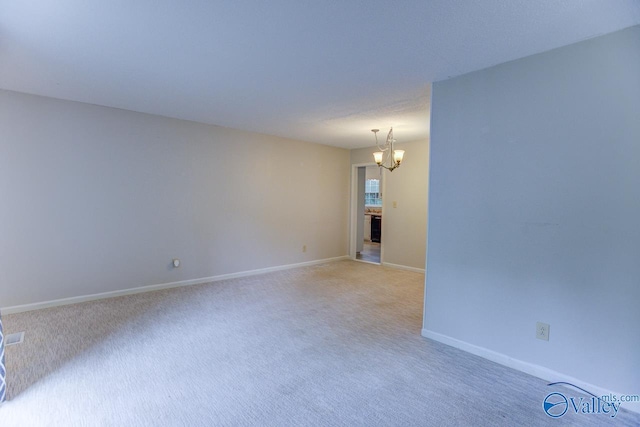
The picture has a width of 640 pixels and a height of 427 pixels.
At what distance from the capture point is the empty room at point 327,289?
1.87 meters

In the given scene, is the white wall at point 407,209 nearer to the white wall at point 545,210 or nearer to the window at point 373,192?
the white wall at point 545,210

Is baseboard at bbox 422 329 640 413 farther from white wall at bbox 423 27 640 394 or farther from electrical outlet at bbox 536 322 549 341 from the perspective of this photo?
electrical outlet at bbox 536 322 549 341

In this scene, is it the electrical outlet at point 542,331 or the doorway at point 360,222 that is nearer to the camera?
the electrical outlet at point 542,331

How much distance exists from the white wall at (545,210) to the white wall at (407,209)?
2.66m

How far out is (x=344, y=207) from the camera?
6.51 m

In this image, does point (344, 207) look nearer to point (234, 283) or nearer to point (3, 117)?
point (234, 283)

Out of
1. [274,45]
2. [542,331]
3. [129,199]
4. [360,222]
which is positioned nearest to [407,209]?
[360,222]

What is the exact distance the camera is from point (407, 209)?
563 cm

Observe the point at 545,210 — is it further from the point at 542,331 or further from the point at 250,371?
the point at 250,371

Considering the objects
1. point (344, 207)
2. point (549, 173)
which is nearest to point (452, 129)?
point (549, 173)

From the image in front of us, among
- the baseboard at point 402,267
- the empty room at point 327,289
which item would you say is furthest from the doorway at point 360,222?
the empty room at point 327,289

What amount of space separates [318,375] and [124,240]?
3101 mm

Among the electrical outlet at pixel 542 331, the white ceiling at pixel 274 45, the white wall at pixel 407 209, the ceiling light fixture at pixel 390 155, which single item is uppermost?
the white ceiling at pixel 274 45

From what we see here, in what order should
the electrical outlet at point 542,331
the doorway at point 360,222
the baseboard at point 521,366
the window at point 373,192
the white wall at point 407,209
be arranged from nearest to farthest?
the baseboard at point 521,366 → the electrical outlet at point 542,331 → the white wall at point 407,209 → the doorway at point 360,222 → the window at point 373,192
